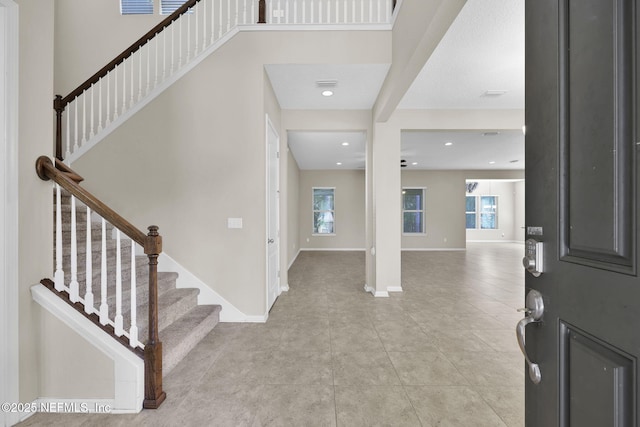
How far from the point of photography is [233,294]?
3.18 m

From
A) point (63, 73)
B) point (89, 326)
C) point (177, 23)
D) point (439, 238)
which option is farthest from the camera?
point (439, 238)

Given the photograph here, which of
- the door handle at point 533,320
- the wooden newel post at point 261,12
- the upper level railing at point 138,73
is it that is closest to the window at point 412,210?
the upper level railing at point 138,73

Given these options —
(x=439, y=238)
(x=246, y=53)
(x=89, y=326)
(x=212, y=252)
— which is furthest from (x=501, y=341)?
(x=439, y=238)

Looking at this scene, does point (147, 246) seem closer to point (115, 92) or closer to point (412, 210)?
point (115, 92)

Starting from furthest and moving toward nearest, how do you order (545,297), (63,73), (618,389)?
(63,73) → (545,297) → (618,389)

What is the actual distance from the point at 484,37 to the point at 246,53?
2371 mm

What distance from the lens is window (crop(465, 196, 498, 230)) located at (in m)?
13.6

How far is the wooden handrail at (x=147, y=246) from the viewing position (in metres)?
1.75

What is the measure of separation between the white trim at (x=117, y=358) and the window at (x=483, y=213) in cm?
1457

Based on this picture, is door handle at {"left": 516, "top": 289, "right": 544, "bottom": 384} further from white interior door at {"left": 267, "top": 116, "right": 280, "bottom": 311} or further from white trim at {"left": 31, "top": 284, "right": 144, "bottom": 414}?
white interior door at {"left": 267, "top": 116, "right": 280, "bottom": 311}

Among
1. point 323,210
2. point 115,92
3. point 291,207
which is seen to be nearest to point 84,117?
point 115,92

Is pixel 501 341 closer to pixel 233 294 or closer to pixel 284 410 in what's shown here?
pixel 284 410

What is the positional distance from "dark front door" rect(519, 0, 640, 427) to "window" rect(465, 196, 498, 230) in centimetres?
1448

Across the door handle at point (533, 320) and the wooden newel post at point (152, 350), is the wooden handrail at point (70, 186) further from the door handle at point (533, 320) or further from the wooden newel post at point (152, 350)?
the door handle at point (533, 320)
